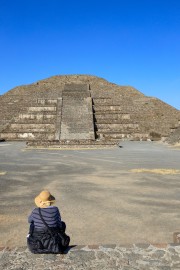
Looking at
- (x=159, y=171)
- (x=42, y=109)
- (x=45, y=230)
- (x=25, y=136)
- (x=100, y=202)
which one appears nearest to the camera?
(x=45, y=230)

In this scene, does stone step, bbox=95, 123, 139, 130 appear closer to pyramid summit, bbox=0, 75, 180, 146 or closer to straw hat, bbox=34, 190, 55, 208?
pyramid summit, bbox=0, 75, 180, 146

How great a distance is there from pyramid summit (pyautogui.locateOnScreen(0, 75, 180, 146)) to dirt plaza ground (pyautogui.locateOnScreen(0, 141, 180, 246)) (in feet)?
59.8

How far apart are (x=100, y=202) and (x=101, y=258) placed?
14.3 feet

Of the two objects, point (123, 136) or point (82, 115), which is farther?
point (82, 115)

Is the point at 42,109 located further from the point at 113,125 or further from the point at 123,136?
the point at 123,136

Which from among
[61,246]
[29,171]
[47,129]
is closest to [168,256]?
[61,246]

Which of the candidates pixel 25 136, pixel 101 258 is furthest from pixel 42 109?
pixel 101 258

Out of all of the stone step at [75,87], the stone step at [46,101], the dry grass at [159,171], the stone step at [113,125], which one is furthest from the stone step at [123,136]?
the dry grass at [159,171]

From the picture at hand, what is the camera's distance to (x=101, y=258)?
16.3ft

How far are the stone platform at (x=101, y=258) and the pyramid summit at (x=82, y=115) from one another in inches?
1052

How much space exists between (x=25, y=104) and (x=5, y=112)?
3251 millimetres

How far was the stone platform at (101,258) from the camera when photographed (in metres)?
4.70

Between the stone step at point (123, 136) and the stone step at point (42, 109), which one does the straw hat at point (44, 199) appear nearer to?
the stone step at point (123, 136)

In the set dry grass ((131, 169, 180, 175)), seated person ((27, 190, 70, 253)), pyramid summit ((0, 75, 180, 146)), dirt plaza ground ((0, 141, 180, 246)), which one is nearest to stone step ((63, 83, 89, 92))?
pyramid summit ((0, 75, 180, 146))
